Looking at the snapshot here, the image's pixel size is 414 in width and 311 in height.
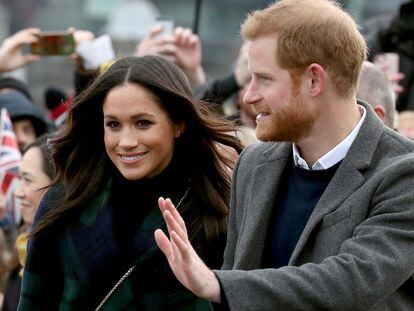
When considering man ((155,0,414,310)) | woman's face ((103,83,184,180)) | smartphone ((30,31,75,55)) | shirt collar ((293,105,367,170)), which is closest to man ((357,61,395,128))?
woman's face ((103,83,184,180))

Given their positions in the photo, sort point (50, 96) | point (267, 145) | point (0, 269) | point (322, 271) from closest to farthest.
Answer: point (322, 271)
point (267, 145)
point (0, 269)
point (50, 96)

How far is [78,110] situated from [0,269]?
1884 millimetres

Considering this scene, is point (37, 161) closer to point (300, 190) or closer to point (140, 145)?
point (140, 145)

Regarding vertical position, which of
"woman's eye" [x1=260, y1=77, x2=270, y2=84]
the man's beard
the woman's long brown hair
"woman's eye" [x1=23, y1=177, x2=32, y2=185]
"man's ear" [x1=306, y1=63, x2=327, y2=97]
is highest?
"man's ear" [x1=306, y1=63, x2=327, y2=97]

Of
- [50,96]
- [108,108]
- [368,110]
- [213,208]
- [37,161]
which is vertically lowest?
[50,96]

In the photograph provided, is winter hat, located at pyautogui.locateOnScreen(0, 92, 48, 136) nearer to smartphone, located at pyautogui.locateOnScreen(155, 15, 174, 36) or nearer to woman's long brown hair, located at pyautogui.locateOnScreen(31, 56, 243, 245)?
smartphone, located at pyautogui.locateOnScreen(155, 15, 174, 36)

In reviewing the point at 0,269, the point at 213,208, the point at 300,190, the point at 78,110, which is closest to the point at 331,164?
the point at 300,190

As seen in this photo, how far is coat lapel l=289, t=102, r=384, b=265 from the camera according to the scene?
3557 millimetres

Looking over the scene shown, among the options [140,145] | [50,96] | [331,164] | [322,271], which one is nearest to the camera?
[322,271]

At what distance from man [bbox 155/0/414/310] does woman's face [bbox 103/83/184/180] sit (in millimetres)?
819

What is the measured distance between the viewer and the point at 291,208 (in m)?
3.71

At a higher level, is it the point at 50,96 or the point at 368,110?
the point at 368,110

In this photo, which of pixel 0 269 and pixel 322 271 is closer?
pixel 322 271

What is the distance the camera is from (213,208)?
4613 mm
